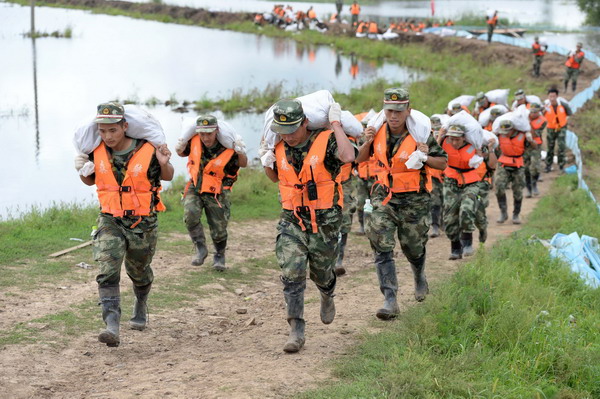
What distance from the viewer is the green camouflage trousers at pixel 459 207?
11.5m

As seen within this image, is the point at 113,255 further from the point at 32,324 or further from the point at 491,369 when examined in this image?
the point at 491,369

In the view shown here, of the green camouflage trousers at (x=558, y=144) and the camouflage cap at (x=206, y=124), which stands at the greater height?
the camouflage cap at (x=206, y=124)

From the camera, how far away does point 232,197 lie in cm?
1548

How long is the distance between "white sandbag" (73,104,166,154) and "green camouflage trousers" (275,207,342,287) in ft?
4.52

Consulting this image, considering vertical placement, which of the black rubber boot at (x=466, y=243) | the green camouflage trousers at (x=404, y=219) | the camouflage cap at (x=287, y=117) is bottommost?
the black rubber boot at (x=466, y=243)

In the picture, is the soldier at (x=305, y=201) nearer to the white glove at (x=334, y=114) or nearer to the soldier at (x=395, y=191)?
the white glove at (x=334, y=114)

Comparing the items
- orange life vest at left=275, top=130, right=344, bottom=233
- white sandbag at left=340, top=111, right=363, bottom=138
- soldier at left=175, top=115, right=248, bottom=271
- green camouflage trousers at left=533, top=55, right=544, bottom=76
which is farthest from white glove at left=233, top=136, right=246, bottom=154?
green camouflage trousers at left=533, top=55, right=544, bottom=76

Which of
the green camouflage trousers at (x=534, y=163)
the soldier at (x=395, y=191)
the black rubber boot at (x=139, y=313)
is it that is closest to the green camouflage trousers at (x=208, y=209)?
the black rubber boot at (x=139, y=313)

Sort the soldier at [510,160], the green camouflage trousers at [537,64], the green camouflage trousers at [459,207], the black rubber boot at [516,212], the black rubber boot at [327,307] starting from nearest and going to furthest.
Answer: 1. the black rubber boot at [327,307]
2. the green camouflage trousers at [459,207]
3. the soldier at [510,160]
4. the black rubber boot at [516,212]
5. the green camouflage trousers at [537,64]

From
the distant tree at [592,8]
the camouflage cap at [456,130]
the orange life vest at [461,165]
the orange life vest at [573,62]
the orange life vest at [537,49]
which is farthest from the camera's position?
the distant tree at [592,8]

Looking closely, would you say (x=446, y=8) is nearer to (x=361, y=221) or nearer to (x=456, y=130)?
(x=361, y=221)

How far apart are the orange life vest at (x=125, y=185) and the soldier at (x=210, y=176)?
116 inches

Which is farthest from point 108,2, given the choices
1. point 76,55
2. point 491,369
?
point 491,369

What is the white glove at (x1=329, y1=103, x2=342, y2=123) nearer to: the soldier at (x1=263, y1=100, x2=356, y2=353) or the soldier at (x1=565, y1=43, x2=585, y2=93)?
the soldier at (x1=263, y1=100, x2=356, y2=353)
